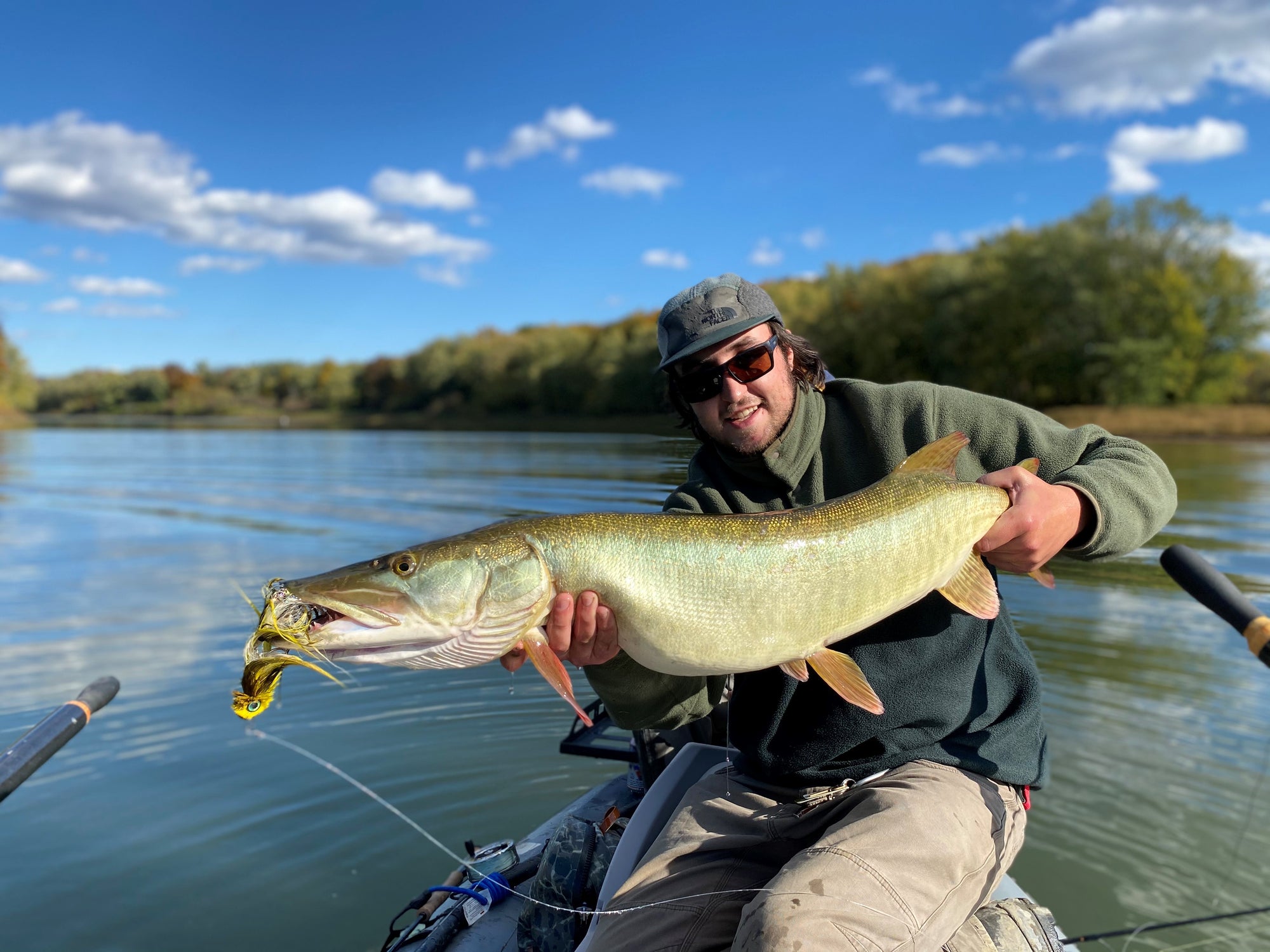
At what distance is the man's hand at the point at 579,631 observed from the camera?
2.45 metres

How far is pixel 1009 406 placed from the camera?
2879 millimetres

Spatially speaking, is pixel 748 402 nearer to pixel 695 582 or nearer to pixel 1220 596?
pixel 695 582

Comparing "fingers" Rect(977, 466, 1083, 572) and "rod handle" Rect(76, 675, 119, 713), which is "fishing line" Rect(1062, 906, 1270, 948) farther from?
"rod handle" Rect(76, 675, 119, 713)

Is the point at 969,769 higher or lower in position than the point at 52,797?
higher

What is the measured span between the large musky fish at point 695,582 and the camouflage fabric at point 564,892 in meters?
0.68

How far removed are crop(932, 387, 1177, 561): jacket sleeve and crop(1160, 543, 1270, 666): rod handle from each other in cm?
51

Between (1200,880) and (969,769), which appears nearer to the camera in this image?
(969,769)

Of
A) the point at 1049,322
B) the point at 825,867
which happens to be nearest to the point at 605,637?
the point at 825,867

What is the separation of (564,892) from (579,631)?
3.47 feet

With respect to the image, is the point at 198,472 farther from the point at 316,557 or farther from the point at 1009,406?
the point at 1009,406

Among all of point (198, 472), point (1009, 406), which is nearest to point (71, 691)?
point (1009, 406)

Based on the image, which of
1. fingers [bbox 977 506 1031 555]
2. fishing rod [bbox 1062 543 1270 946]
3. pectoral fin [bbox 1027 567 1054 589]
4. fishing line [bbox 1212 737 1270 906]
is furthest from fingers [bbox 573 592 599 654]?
fishing line [bbox 1212 737 1270 906]

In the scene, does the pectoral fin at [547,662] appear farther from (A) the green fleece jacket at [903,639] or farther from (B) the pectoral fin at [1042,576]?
(B) the pectoral fin at [1042,576]

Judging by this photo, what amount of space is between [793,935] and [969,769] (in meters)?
0.86
